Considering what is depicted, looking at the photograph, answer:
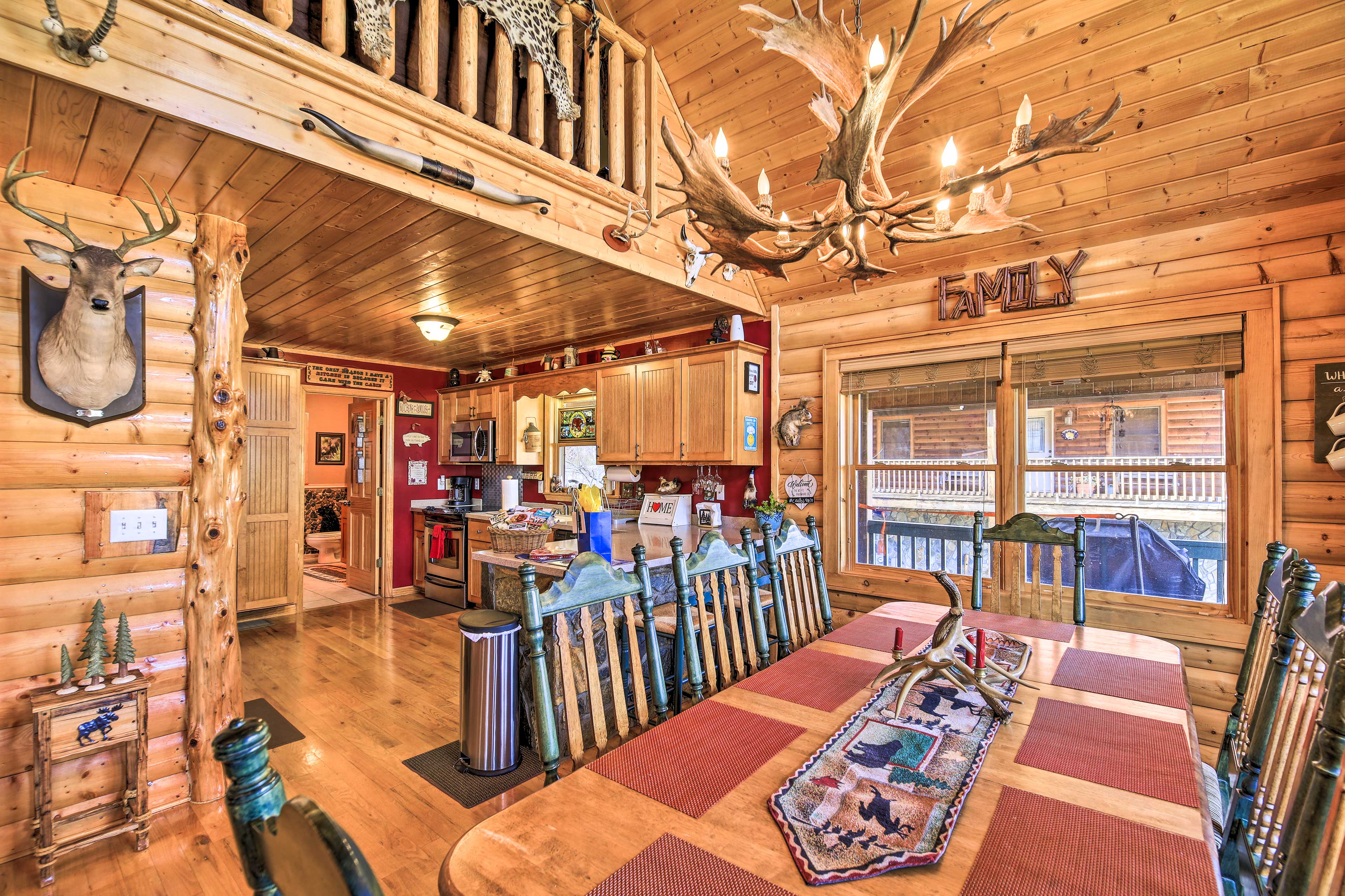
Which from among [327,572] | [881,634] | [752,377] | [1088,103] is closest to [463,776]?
[881,634]

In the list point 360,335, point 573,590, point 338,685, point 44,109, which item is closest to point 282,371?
point 360,335

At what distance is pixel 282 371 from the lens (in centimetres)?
547

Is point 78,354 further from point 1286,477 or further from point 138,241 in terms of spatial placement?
point 1286,477

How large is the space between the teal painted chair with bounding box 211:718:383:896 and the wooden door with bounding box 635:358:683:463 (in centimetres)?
385

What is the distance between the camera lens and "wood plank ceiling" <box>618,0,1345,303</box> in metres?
2.32

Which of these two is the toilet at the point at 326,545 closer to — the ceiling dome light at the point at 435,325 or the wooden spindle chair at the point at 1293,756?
the ceiling dome light at the point at 435,325

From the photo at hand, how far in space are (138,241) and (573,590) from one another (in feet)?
7.31

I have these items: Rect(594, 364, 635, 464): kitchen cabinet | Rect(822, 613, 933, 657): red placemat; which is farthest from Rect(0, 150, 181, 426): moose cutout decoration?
Rect(594, 364, 635, 464): kitchen cabinet

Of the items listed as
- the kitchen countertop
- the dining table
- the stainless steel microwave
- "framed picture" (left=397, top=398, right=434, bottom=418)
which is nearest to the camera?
the dining table

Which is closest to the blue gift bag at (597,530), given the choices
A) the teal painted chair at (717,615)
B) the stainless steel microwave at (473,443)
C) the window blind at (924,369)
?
the teal painted chair at (717,615)

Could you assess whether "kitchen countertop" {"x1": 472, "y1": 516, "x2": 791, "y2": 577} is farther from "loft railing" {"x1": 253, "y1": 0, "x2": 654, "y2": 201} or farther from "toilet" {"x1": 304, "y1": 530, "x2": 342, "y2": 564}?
"toilet" {"x1": 304, "y1": 530, "x2": 342, "y2": 564}

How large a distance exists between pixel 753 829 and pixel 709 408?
134 inches

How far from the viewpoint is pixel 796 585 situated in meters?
2.37

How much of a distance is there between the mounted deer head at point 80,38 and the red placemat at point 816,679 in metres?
2.55
